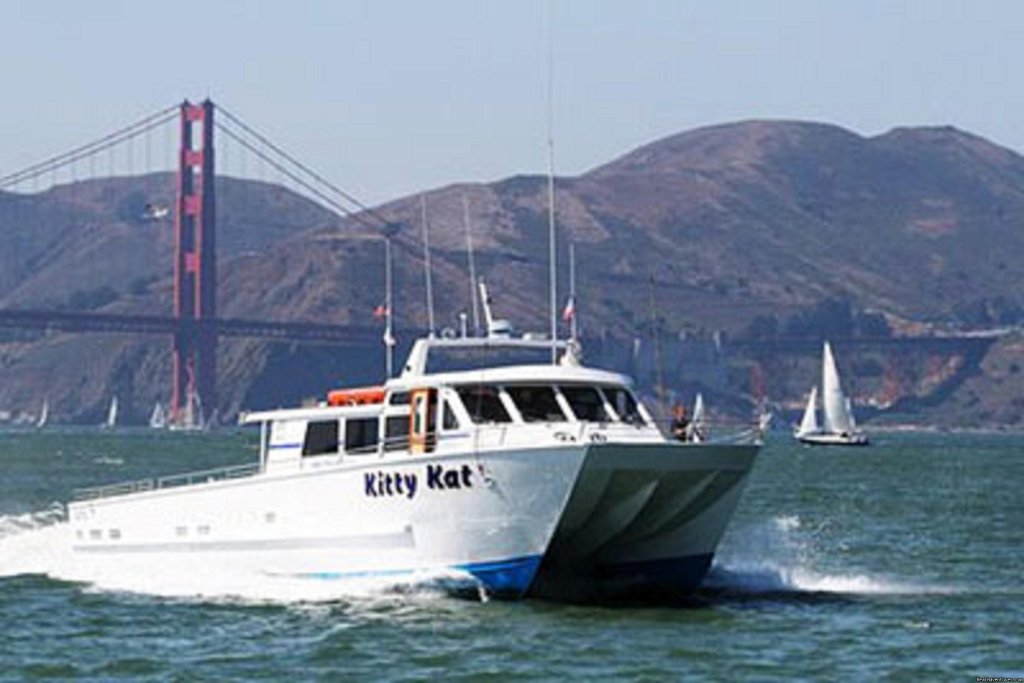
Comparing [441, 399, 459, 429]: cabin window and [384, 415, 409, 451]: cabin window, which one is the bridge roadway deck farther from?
[441, 399, 459, 429]: cabin window

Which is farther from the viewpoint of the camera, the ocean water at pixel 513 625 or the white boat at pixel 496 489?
the white boat at pixel 496 489

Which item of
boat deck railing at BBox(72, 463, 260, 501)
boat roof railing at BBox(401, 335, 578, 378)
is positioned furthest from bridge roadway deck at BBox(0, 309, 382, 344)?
boat roof railing at BBox(401, 335, 578, 378)

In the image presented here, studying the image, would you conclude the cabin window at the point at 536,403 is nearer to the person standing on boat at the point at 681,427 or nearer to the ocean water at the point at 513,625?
the person standing on boat at the point at 681,427

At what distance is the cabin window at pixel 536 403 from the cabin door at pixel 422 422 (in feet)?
3.17

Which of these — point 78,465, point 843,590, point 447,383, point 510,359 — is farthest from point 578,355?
point 510,359

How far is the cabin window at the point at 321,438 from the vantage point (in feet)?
101

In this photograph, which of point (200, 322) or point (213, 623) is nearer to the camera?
point (213, 623)

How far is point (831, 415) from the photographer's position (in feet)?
500

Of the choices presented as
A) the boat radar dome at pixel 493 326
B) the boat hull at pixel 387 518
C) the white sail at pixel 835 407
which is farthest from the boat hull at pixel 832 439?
the boat hull at pixel 387 518

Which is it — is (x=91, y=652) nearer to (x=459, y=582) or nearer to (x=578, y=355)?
(x=459, y=582)

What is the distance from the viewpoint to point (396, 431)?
29812mm

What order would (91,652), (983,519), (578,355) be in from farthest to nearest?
(983,519) < (578,355) < (91,652)

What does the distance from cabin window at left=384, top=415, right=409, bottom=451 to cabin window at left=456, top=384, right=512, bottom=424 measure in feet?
3.00

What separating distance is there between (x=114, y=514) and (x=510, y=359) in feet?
343
